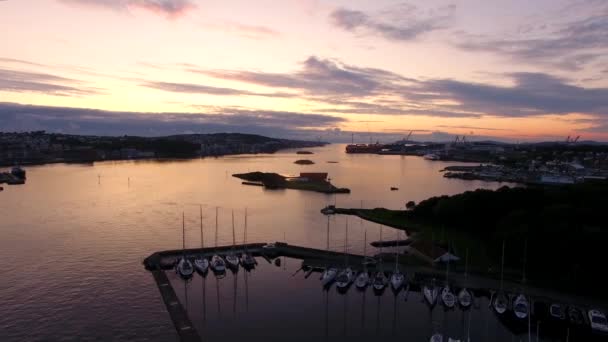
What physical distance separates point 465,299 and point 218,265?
6910 mm

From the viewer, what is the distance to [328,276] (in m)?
12.6

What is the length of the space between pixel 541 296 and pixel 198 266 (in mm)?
9134

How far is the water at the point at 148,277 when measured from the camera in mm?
10094

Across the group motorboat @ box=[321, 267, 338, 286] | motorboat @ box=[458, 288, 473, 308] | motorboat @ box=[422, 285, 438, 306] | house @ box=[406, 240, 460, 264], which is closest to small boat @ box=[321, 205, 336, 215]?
house @ box=[406, 240, 460, 264]

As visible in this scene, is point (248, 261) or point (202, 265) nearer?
point (202, 265)

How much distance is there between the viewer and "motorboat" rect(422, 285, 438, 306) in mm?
11094

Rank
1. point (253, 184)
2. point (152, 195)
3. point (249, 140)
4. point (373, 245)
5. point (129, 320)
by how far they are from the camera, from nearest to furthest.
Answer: point (129, 320)
point (373, 245)
point (152, 195)
point (253, 184)
point (249, 140)

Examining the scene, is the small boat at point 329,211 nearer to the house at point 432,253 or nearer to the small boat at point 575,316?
the house at point 432,253

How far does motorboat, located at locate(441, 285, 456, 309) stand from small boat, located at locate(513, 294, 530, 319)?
4.45ft

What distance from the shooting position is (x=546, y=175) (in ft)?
144

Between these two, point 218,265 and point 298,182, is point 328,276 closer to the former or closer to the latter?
point 218,265

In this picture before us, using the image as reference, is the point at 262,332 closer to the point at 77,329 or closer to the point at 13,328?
the point at 77,329

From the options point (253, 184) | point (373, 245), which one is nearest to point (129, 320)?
point (373, 245)

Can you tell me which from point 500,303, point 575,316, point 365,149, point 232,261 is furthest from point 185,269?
point 365,149
